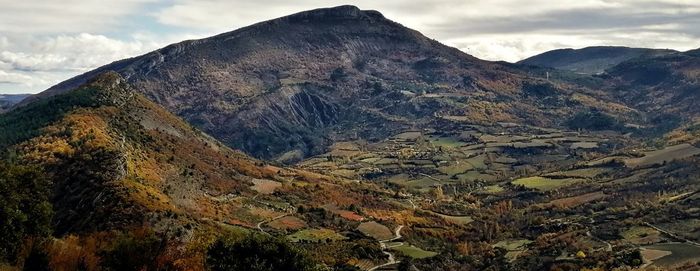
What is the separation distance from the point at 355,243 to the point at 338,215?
103 ft

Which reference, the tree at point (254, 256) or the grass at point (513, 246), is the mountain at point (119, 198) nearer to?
the tree at point (254, 256)

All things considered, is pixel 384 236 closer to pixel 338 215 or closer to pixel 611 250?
pixel 338 215

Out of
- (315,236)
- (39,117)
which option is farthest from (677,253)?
(39,117)

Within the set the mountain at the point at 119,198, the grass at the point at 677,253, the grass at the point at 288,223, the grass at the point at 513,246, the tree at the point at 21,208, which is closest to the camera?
the mountain at the point at 119,198

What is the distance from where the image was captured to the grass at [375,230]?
165500mm

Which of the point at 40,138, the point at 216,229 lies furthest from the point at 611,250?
the point at 40,138

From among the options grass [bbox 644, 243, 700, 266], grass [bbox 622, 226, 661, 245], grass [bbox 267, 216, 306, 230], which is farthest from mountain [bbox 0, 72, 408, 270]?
grass [bbox 622, 226, 661, 245]

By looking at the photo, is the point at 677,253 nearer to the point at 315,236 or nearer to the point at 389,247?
the point at 389,247

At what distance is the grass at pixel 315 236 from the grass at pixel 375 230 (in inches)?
382

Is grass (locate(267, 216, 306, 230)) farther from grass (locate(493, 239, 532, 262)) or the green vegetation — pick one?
the green vegetation

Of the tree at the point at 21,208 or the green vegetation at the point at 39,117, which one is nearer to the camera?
the tree at the point at 21,208

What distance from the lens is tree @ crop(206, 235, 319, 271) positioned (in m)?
83.9

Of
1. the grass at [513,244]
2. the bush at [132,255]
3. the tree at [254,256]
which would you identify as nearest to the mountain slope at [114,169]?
the bush at [132,255]

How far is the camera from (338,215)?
589 feet
